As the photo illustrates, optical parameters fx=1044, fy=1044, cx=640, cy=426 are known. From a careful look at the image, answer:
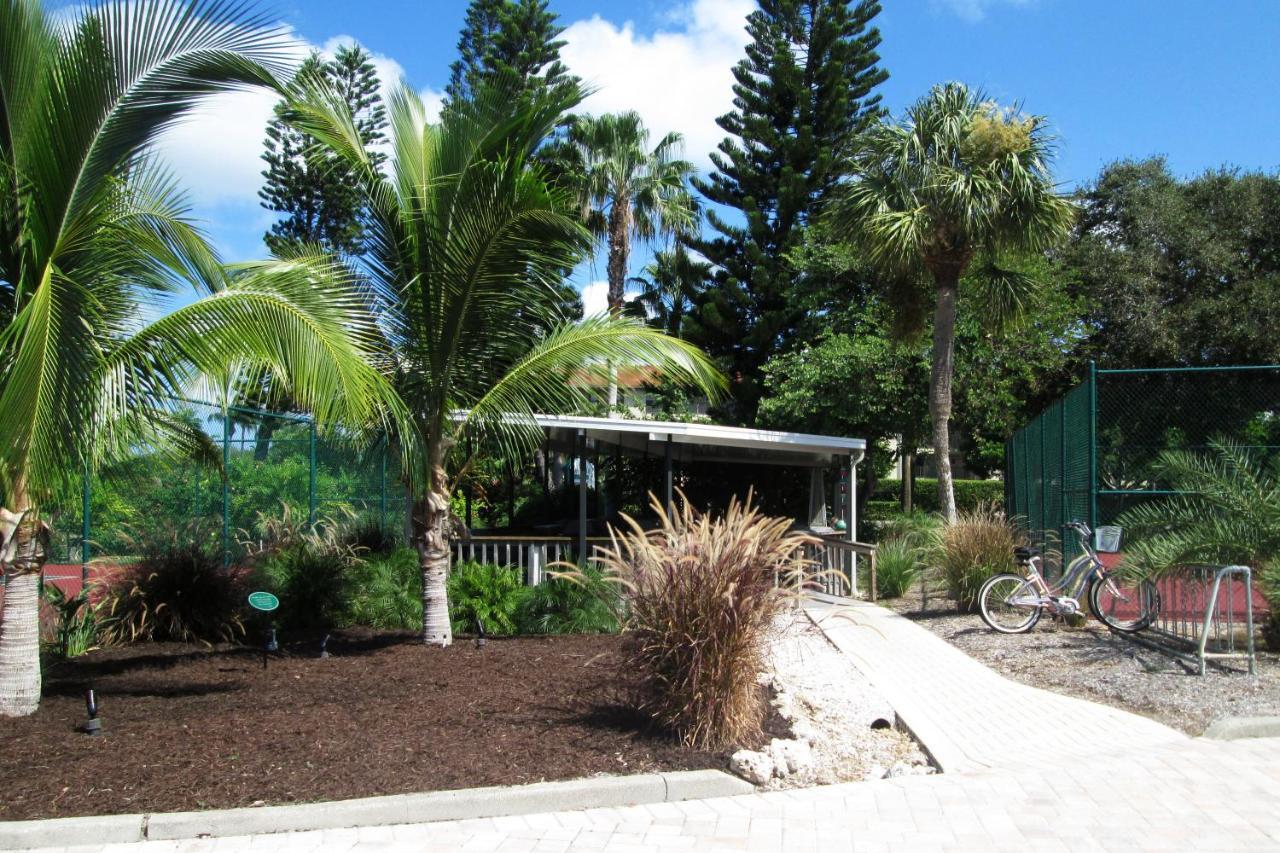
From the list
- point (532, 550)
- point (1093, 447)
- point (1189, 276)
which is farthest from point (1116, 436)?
point (532, 550)

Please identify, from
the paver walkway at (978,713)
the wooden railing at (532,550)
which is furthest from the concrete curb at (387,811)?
the wooden railing at (532,550)

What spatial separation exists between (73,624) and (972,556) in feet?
30.9

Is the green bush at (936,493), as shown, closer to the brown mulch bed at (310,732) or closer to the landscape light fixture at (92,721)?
the brown mulch bed at (310,732)

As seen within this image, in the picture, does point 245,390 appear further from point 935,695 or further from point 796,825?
point 935,695

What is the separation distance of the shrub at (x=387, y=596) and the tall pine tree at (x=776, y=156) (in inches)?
698

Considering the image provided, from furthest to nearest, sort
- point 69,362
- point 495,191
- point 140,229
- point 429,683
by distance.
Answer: point 495,191
point 429,683
point 140,229
point 69,362

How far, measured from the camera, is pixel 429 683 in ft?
26.2

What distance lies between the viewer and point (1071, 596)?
1126cm

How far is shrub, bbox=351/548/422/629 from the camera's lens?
1112 centimetres

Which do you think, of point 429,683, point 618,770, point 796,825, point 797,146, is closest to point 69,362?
point 429,683

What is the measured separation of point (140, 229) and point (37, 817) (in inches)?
164

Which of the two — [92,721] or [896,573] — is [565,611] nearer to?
[92,721]

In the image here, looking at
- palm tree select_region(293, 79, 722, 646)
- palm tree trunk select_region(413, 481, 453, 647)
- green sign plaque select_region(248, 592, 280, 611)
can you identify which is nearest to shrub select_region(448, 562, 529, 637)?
palm tree trunk select_region(413, 481, 453, 647)

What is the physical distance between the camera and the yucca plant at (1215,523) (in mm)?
9195
